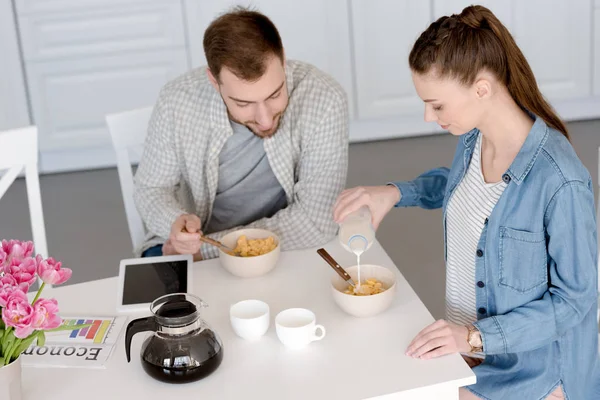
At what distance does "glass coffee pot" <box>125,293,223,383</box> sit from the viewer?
4.21 feet

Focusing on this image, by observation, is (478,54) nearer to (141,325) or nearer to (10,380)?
(141,325)

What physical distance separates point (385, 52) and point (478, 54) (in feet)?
9.99

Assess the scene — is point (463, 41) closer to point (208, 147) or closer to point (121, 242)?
point (208, 147)

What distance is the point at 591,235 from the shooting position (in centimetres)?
142

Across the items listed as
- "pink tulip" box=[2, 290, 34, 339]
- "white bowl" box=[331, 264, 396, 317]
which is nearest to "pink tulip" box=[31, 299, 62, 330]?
"pink tulip" box=[2, 290, 34, 339]

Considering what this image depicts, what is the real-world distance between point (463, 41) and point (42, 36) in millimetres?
3254

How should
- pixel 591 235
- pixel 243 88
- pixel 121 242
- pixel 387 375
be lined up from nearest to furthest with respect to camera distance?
pixel 387 375 → pixel 591 235 → pixel 243 88 → pixel 121 242

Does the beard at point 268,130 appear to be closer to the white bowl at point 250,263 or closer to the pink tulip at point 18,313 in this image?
the white bowl at point 250,263

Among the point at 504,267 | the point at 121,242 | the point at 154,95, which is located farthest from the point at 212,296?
the point at 154,95

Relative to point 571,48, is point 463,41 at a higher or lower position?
higher

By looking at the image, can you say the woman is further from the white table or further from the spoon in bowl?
the spoon in bowl

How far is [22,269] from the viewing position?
1.18 meters

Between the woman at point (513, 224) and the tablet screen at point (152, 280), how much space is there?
0.52 metres

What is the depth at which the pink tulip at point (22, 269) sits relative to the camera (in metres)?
1.17
